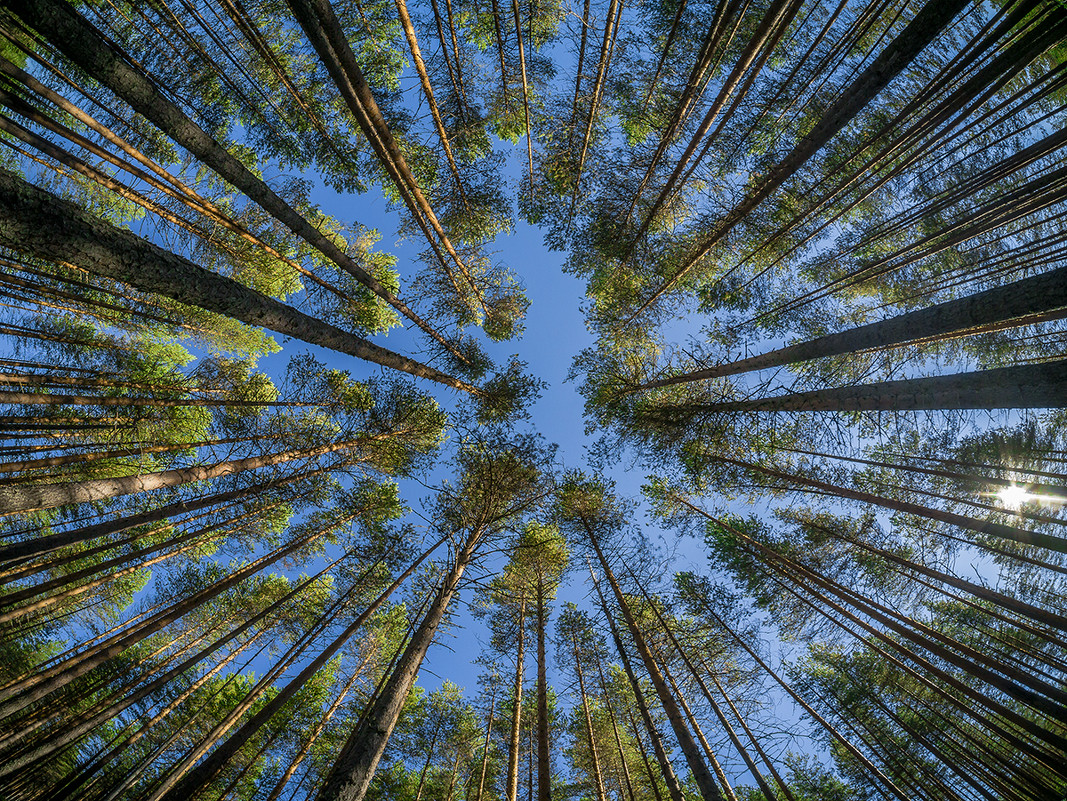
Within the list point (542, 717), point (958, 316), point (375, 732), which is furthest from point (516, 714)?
point (958, 316)

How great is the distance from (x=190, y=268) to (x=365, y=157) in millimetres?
8486

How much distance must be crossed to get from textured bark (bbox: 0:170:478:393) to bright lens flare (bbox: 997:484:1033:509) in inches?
420

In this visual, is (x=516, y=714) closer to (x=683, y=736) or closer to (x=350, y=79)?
(x=683, y=736)

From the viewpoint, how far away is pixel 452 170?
31.7 ft

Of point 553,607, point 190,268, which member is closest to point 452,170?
point 190,268

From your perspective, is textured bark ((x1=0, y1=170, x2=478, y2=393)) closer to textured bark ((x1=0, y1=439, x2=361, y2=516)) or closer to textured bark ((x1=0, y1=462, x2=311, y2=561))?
textured bark ((x1=0, y1=462, x2=311, y2=561))

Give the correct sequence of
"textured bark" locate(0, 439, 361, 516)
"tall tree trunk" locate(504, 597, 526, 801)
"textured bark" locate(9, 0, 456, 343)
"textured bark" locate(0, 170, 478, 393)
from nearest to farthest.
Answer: "textured bark" locate(0, 170, 478, 393)
"textured bark" locate(9, 0, 456, 343)
"textured bark" locate(0, 439, 361, 516)
"tall tree trunk" locate(504, 597, 526, 801)

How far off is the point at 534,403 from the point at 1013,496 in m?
9.56

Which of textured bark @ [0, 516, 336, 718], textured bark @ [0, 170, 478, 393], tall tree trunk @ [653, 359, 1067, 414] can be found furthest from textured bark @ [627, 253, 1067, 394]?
textured bark @ [0, 516, 336, 718]

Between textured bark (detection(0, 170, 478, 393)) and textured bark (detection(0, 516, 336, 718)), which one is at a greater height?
textured bark (detection(0, 170, 478, 393))

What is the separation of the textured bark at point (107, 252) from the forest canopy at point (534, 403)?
0.44 ft

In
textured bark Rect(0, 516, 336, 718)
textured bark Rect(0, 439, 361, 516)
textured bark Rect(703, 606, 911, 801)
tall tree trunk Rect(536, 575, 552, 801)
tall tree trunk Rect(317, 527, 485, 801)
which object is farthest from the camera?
textured bark Rect(703, 606, 911, 801)

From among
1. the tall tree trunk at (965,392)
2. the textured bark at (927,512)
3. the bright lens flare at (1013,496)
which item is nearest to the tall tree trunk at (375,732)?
the tall tree trunk at (965,392)

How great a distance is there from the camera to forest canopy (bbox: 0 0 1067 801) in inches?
231
